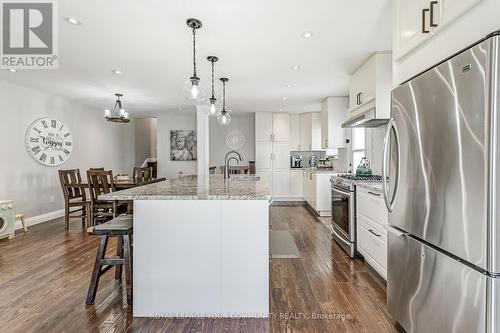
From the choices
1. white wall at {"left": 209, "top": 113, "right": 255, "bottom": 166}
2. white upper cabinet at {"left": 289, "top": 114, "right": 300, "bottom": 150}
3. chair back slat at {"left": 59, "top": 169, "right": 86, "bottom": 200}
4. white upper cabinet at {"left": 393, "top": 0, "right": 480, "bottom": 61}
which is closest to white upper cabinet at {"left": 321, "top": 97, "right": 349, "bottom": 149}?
white upper cabinet at {"left": 289, "top": 114, "right": 300, "bottom": 150}

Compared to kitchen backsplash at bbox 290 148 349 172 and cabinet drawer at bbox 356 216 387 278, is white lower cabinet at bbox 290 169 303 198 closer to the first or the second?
kitchen backsplash at bbox 290 148 349 172

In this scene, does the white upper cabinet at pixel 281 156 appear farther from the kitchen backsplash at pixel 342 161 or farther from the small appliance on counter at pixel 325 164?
the kitchen backsplash at pixel 342 161

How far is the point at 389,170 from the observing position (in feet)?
6.05

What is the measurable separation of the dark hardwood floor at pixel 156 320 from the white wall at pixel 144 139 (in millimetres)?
5272

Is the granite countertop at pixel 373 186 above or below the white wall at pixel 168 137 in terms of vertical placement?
below

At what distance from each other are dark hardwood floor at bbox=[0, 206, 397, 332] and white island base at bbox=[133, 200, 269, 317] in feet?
0.35

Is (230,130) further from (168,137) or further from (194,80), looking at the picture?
(194,80)

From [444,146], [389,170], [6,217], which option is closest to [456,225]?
[444,146]

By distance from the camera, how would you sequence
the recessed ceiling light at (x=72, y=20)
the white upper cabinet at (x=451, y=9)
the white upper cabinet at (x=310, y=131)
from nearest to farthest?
the white upper cabinet at (x=451, y=9) < the recessed ceiling light at (x=72, y=20) < the white upper cabinet at (x=310, y=131)

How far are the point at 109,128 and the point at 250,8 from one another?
5.86 m

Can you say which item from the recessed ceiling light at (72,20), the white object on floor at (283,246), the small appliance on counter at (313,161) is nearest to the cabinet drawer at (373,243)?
the white object on floor at (283,246)

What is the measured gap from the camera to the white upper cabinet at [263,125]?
23.3ft

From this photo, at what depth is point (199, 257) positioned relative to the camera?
1959mm

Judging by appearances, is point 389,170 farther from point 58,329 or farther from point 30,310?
point 30,310
